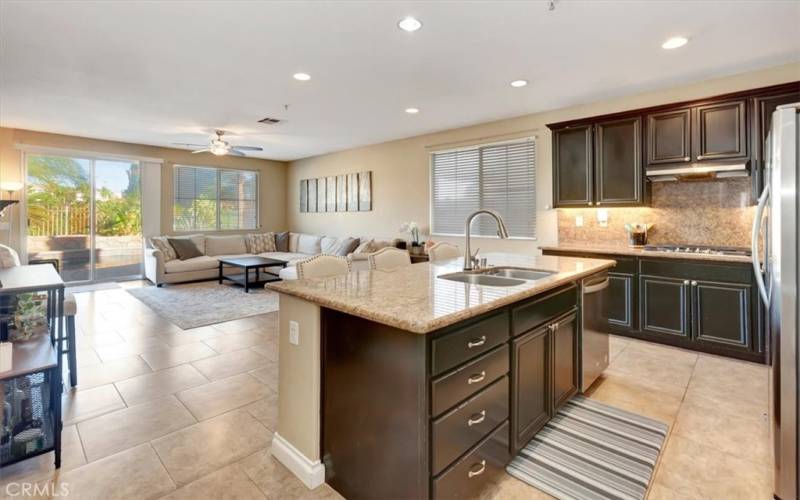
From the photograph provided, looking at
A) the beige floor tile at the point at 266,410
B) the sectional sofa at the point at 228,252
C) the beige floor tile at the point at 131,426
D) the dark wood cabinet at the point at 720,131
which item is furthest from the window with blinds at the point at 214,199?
the dark wood cabinet at the point at 720,131

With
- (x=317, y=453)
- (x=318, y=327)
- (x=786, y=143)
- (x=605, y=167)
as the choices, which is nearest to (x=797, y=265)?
(x=786, y=143)

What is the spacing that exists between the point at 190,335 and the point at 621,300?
452 cm

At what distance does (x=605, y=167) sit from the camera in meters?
4.27

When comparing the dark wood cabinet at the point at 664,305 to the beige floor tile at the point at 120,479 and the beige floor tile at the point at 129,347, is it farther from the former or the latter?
the beige floor tile at the point at 129,347

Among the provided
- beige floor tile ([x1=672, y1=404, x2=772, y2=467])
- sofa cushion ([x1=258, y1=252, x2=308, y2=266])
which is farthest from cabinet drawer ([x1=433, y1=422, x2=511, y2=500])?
sofa cushion ([x1=258, y1=252, x2=308, y2=266])

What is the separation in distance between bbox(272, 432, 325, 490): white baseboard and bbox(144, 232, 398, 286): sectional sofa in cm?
395

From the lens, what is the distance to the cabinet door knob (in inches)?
62.6

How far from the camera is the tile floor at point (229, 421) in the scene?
6.06 feet

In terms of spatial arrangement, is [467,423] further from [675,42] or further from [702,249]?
[702,249]

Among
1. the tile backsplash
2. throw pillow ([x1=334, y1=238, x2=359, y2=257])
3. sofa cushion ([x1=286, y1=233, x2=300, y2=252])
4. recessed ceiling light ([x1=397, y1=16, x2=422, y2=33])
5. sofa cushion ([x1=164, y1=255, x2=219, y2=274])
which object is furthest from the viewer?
sofa cushion ([x1=286, y1=233, x2=300, y2=252])

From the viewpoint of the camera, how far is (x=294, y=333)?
194 centimetres

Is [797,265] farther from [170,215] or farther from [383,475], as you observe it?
[170,215]

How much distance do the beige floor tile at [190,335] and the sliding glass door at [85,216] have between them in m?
4.35

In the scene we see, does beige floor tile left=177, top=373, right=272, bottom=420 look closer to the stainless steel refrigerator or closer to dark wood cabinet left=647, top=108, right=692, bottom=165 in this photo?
the stainless steel refrigerator
